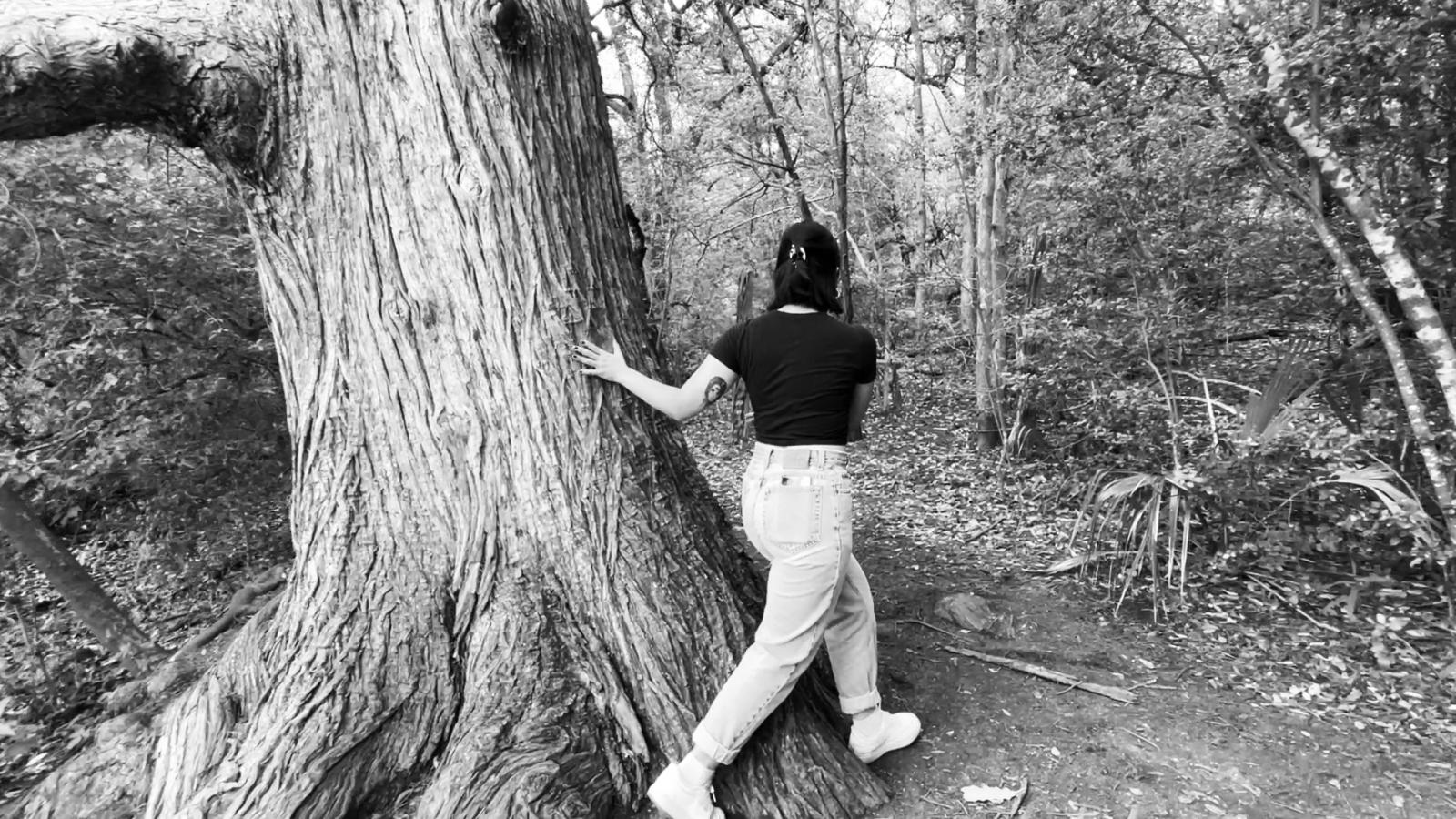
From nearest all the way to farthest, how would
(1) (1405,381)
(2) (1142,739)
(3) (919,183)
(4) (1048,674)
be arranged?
(2) (1142,739), (1) (1405,381), (4) (1048,674), (3) (919,183)

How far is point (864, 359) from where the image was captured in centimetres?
224

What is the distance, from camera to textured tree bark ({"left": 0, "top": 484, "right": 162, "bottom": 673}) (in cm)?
421

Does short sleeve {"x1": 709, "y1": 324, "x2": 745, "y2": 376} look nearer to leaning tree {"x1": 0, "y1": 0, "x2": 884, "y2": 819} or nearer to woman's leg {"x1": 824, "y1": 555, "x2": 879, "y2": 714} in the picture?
leaning tree {"x1": 0, "y1": 0, "x2": 884, "y2": 819}

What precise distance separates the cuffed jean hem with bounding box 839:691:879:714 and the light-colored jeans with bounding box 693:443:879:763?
0.37 meters

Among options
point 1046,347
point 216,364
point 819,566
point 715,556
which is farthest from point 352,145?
point 1046,347

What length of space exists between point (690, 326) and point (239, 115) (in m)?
8.45

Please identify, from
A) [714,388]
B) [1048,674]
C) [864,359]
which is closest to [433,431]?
[714,388]

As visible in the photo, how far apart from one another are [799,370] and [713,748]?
120cm

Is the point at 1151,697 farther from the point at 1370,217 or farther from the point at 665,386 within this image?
the point at 665,386

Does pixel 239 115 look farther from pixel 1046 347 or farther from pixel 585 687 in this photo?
pixel 1046 347

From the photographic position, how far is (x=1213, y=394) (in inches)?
186

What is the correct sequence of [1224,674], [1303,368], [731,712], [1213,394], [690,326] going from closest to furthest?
[731,712], [1224,674], [1303,368], [1213,394], [690,326]

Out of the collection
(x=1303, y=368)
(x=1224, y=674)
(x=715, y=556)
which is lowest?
(x=1224, y=674)

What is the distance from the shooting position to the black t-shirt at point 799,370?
218cm
